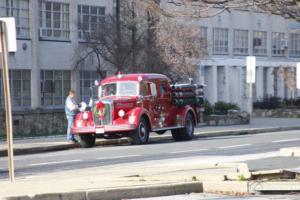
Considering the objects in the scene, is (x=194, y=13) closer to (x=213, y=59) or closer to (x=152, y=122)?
(x=152, y=122)

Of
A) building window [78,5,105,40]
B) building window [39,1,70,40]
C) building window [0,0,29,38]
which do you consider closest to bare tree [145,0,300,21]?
building window [0,0,29,38]

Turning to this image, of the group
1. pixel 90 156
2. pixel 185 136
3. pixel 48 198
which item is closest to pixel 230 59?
pixel 185 136

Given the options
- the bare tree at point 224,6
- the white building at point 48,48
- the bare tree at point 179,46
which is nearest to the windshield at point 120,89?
the bare tree at point 224,6

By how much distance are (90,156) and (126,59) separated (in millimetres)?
18326

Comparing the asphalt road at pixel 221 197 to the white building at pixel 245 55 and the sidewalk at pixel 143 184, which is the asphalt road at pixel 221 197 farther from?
the white building at pixel 245 55

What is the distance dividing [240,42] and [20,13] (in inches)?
924

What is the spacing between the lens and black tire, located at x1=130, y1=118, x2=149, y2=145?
2567 cm

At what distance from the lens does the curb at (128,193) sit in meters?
11.0

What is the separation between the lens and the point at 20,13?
43969 millimetres

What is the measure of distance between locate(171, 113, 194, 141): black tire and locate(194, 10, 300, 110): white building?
90.5ft

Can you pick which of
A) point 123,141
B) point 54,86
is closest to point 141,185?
point 123,141

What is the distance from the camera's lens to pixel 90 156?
2138 cm

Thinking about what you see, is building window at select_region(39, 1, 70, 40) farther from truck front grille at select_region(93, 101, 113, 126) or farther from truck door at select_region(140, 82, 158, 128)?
truck front grille at select_region(93, 101, 113, 126)

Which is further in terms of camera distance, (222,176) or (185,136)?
(185,136)
